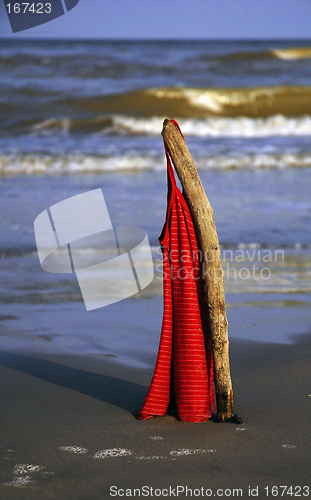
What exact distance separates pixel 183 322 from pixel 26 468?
87 cm

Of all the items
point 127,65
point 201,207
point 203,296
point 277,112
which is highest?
point 201,207

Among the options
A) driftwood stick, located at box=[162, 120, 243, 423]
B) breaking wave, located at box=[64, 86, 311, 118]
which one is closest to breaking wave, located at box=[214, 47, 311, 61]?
breaking wave, located at box=[64, 86, 311, 118]

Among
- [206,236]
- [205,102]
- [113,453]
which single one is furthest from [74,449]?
[205,102]

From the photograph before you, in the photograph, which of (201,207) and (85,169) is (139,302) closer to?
(201,207)

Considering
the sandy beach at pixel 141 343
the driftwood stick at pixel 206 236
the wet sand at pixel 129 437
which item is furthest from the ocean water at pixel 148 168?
the driftwood stick at pixel 206 236

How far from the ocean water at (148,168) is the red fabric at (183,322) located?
96 cm

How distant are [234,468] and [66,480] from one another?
2.12 feet

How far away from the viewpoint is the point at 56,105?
→ 65.1 feet

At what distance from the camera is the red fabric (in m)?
2.39

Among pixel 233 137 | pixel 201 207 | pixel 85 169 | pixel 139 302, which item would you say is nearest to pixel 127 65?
pixel 233 137

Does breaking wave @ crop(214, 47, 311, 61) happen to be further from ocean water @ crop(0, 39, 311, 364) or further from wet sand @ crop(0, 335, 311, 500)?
wet sand @ crop(0, 335, 311, 500)

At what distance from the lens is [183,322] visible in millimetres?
2402

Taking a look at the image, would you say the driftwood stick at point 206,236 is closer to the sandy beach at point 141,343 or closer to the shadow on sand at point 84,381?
the sandy beach at point 141,343

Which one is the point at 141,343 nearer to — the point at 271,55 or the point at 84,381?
the point at 84,381
